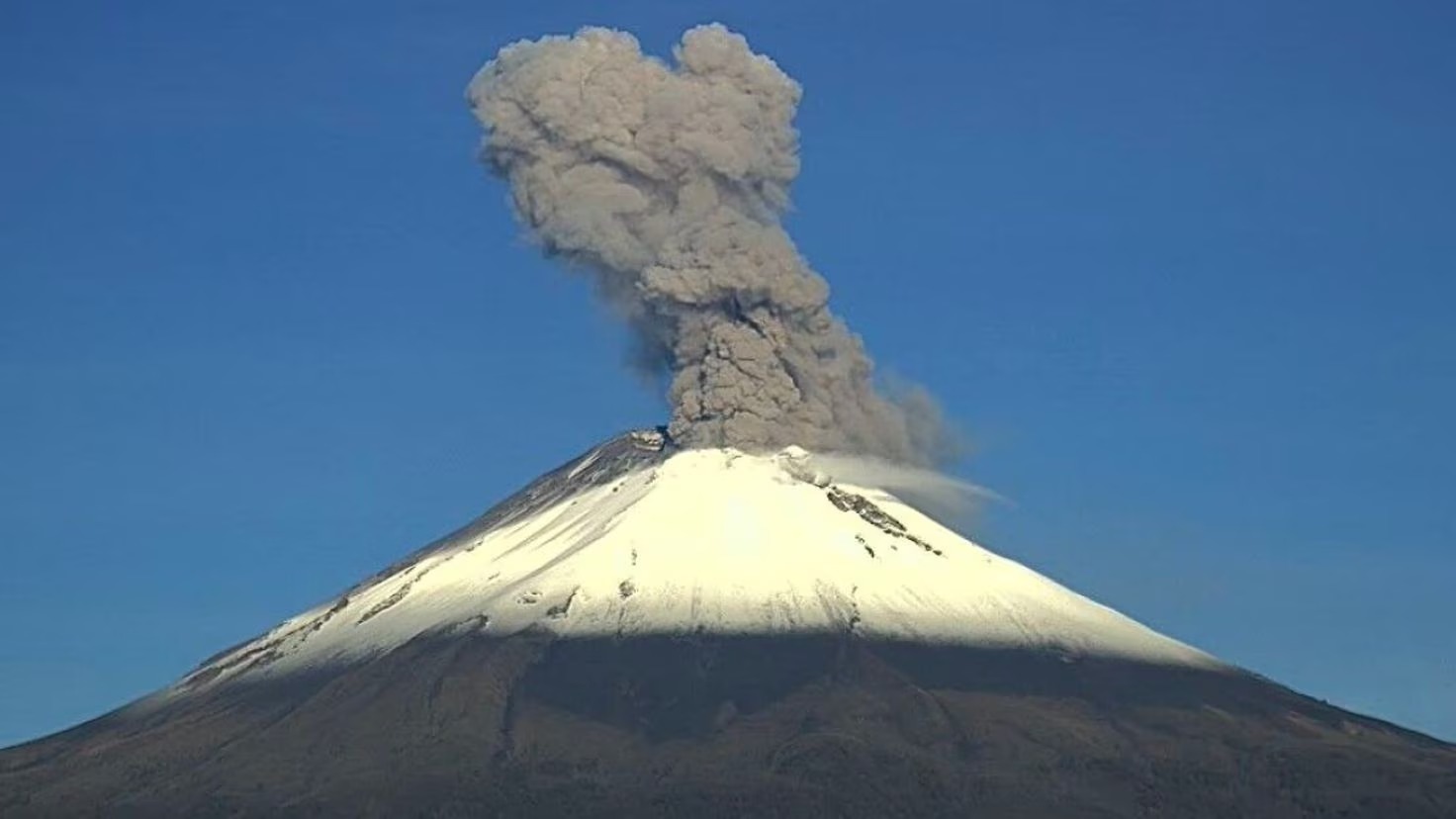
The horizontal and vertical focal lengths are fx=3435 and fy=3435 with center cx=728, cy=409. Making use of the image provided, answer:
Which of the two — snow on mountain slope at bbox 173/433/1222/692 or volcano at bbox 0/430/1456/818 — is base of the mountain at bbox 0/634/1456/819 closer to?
volcano at bbox 0/430/1456/818

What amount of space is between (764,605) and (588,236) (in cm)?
2001

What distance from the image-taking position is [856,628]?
163500 millimetres

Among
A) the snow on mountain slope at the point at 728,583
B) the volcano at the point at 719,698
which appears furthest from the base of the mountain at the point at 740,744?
the snow on mountain slope at the point at 728,583

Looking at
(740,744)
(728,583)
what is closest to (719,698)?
(740,744)

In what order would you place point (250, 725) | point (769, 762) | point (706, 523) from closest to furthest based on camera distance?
point (769, 762) < point (250, 725) < point (706, 523)

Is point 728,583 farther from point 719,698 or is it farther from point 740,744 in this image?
point 740,744

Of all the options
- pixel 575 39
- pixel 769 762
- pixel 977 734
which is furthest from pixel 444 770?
pixel 575 39

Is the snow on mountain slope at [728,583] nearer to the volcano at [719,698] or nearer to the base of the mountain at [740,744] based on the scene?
the volcano at [719,698]

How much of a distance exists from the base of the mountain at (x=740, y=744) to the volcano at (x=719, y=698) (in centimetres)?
18

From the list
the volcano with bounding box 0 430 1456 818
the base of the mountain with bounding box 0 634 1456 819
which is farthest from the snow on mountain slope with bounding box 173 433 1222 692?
the base of the mountain with bounding box 0 634 1456 819

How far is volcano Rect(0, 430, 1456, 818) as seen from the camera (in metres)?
146

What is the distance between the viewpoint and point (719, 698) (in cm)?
15538

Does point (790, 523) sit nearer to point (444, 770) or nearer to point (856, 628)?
point (856, 628)

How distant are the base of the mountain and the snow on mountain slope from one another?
8.29 ft
